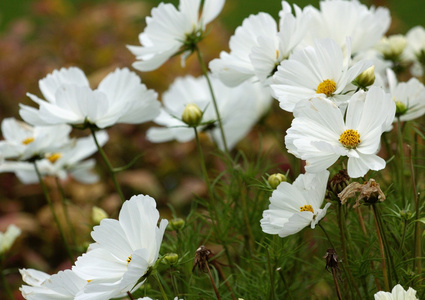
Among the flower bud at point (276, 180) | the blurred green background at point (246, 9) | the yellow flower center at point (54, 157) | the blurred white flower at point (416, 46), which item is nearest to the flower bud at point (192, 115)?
the flower bud at point (276, 180)

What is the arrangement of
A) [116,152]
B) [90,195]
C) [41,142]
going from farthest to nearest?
[116,152] → [90,195] → [41,142]

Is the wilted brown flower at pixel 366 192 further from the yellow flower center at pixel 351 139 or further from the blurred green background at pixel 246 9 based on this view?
the blurred green background at pixel 246 9

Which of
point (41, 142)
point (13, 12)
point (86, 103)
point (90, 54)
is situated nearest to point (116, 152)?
point (90, 54)

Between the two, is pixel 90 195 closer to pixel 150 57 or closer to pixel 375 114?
pixel 150 57

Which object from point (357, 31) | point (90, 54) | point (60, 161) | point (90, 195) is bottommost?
point (90, 195)

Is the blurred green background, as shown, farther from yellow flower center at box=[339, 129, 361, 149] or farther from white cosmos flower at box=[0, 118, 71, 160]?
yellow flower center at box=[339, 129, 361, 149]

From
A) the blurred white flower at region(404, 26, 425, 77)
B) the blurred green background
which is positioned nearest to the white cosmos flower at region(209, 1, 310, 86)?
the blurred white flower at region(404, 26, 425, 77)

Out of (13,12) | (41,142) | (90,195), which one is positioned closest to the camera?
(41,142)
